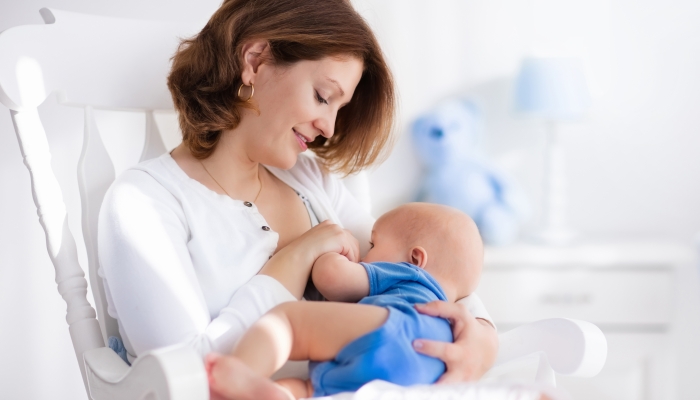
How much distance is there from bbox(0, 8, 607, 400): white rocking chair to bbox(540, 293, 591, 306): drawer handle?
111cm

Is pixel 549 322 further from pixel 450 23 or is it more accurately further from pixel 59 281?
pixel 450 23

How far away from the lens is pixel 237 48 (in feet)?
3.46

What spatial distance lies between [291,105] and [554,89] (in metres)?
1.27

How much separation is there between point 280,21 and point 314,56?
0.26 feet

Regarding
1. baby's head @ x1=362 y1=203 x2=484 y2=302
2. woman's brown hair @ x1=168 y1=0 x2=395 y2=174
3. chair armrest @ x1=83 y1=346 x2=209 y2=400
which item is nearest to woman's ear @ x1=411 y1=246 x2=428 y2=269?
baby's head @ x1=362 y1=203 x2=484 y2=302

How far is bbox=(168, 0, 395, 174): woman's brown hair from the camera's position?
103 cm

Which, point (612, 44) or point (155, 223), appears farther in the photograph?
point (612, 44)

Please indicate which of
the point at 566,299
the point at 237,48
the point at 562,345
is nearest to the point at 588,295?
the point at 566,299

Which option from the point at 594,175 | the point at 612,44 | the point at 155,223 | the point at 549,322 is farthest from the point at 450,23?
the point at 155,223

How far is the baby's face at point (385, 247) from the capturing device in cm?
109

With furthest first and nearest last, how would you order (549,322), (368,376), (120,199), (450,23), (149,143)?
(450,23) < (149,143) < (549,322) < (120,199) < (368,376)

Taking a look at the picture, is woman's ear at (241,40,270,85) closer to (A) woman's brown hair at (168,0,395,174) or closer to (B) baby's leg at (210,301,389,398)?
(A) woman's brown hair at (168,0,395,174)

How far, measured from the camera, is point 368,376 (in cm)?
81

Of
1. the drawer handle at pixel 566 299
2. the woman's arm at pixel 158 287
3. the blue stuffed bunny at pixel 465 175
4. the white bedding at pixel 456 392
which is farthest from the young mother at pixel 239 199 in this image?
the drawer handle at pixel 566 299
